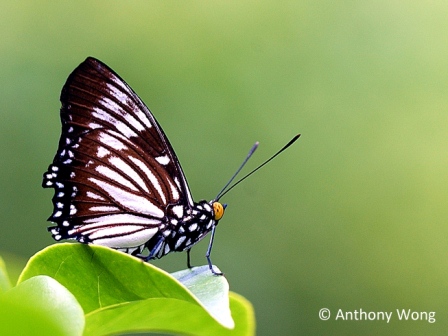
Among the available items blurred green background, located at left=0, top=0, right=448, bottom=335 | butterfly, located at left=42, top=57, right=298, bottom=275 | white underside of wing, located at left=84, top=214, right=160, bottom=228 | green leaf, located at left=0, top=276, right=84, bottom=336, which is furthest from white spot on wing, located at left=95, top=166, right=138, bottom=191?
blurred green background, located at left=0, top=0, right=448, bottom=335

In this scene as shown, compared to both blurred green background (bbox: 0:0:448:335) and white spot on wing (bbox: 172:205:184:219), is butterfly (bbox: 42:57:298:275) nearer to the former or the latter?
white spot on wing (bbox: 172:205:184:219)

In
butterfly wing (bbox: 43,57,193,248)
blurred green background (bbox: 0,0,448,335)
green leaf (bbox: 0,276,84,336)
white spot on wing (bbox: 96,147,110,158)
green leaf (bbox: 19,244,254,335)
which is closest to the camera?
green leaf (bbox: 0,276,84,336)

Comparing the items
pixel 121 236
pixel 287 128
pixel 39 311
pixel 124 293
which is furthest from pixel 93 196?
pixel 287 128

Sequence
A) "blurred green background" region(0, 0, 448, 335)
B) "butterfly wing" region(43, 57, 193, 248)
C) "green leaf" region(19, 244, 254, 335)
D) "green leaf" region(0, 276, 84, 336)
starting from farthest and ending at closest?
"blurred green background" region(0, 0, 448, 335) < "butterfly wing" region(43, 57, 193, 248) < "green leaf" region(19, 244, 254, 335) < "green leaf" region(0, 276, 84, 336)

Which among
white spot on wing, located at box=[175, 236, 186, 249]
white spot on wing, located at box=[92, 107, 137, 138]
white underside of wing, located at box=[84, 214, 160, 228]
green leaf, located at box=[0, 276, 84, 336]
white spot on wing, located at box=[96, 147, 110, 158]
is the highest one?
white spot on wing, located at box=[92, 107, 137, 138]

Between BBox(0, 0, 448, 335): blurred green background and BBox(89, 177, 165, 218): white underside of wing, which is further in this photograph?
BBox(0, 0, 448, 335): blurred green background

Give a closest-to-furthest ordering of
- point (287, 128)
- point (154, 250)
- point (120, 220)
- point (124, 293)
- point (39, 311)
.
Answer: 1. point (39, 311)
2. point (124, 293)
3. point (154, 250)
4. point (120, 220)
5. point (287, 128)

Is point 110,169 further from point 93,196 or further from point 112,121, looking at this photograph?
point 112,121
